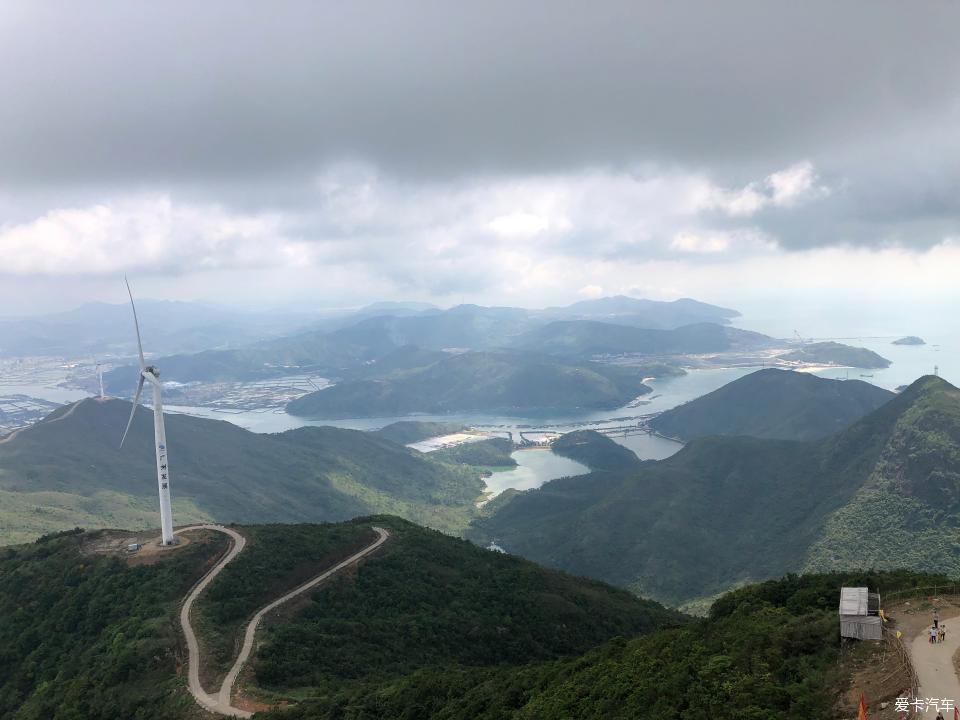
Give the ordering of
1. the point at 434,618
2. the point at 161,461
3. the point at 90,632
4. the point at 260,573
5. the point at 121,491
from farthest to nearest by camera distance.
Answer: the point at 121,491
the point at 161,461
the point at 260,573
the point at 434,618
the point at 90,632

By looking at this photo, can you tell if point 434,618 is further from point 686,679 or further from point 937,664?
point 937,664

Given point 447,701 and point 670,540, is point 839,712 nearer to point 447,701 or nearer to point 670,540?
point 447,701

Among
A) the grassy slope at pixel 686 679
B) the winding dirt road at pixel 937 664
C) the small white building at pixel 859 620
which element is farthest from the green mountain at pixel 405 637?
the winding dirt road at pixel 937 664

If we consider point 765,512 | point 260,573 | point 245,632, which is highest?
point 260,573

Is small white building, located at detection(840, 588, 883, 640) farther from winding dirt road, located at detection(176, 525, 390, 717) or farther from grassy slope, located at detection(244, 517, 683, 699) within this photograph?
winding dirt road, located at detection(176, 525, 390, 717)

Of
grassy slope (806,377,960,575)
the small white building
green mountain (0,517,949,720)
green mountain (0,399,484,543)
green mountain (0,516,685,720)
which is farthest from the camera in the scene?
green mountain (0,399,484,543)

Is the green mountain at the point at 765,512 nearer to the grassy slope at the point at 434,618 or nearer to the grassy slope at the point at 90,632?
the grassy slope at the point at 434,618

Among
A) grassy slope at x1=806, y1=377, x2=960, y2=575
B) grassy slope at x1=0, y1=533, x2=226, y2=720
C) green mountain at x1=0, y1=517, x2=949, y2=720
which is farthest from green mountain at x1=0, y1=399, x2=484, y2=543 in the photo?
grassy slope at x1=806, y1=377, x2=960, y2=575

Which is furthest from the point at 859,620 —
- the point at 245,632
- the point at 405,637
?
the point at 245,632
